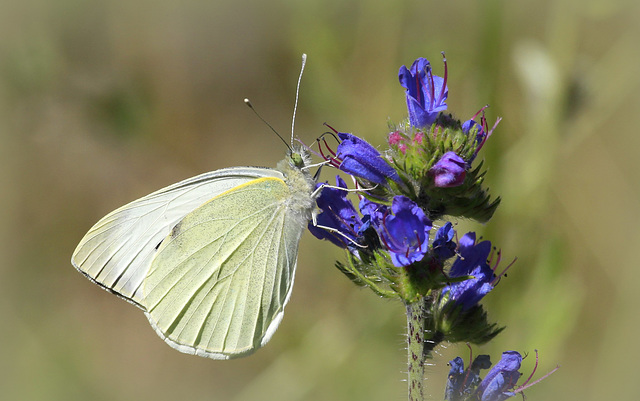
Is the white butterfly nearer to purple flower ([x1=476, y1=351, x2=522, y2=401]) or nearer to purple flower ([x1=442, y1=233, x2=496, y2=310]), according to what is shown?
purple flower ([x1=442, y1=233, x2=496, y2=310])

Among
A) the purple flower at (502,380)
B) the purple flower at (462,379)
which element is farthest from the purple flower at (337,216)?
the purple flower at (502,380)

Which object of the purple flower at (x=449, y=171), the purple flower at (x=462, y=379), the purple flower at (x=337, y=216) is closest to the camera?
the purple flower at (x=449, y=171)

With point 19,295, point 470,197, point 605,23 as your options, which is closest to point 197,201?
point 470,197

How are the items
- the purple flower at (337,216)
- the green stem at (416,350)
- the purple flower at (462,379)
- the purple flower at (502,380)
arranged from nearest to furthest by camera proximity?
the green stem at (416,350) → the purple flower at (502,380) → the purple flower at (462,379) → the purple flower at (337,216)

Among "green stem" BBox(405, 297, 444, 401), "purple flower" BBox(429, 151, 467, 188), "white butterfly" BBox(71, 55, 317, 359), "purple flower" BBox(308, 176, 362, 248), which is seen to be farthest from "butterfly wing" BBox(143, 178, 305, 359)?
"purple flower" BBox(429, 151, 467, 188)

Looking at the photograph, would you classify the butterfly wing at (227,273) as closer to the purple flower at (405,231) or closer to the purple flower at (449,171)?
the purple flower at (405,231)

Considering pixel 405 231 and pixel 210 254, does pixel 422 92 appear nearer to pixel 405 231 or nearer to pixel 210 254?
pixel 405 231

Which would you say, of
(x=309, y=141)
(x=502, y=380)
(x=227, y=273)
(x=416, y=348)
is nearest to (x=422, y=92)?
(x=416, y=348)
